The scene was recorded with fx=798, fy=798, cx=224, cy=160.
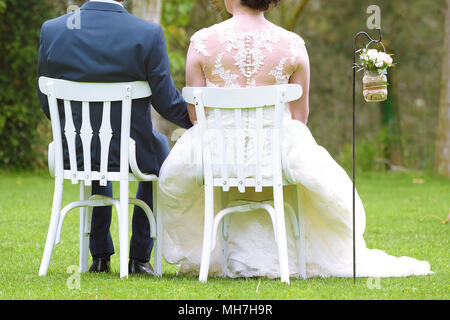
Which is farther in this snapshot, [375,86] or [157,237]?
[157,237]

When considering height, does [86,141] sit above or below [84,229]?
above

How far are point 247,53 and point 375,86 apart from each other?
0.73 meters

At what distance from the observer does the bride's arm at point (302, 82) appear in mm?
4387

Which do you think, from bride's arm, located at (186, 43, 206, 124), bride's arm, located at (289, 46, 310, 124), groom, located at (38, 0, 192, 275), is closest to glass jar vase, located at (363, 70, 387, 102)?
bride's arm, located at (289, 46, 310, 124)

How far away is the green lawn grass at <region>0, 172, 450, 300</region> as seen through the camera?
379cm

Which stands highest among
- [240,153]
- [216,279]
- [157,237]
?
[240,153]

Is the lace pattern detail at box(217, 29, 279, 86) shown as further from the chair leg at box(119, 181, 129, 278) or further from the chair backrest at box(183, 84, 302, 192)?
the chair leg at box(119, 181, 129, 278)

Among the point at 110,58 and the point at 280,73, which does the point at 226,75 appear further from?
the point at 110,58

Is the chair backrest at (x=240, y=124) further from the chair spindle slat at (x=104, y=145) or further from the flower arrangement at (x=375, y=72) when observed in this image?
the chair spindle slat at (x=104, y=145)

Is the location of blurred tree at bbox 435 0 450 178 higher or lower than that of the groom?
lower

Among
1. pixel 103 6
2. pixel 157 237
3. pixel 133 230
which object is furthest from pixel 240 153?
pixel 103 6

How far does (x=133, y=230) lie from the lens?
476 cm

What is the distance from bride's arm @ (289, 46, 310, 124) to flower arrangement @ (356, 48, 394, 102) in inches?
16.6
